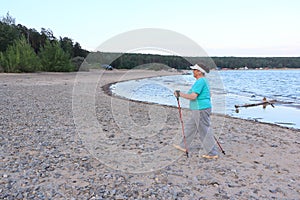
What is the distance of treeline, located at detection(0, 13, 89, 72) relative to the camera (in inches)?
1759

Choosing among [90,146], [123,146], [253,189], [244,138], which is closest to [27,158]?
[90,146]

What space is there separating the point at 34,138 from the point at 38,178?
9.32ft

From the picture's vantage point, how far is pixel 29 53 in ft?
155

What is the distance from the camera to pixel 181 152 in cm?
660

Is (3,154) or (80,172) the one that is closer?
(80,172)

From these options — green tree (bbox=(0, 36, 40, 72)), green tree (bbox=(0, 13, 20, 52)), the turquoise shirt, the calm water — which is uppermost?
green tree (bbox=(0, 13, 20, 52))

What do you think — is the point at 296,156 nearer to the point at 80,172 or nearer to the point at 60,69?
the point at 80,172

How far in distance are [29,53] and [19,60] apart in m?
2.96

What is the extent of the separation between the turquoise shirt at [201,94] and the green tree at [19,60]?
45048mm

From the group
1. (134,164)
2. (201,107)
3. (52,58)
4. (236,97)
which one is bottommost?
(236,97)

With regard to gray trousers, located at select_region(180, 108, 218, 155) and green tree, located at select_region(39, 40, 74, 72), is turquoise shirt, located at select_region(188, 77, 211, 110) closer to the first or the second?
gray trousers, located at select_region(180, 108, 218, 155)

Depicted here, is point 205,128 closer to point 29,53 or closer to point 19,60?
point 19,60

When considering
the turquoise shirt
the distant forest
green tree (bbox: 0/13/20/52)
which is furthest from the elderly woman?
green tree (bbox: 0/13/20/52)

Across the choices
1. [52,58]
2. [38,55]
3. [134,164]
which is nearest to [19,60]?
[52,58]
